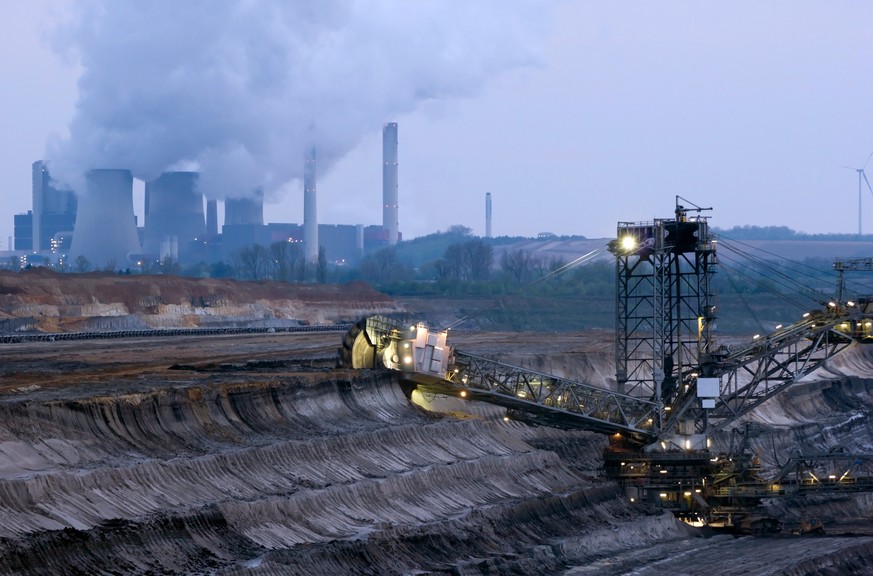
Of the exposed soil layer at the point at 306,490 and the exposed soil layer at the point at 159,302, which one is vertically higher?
the exposed soil layer at the point at 159,302

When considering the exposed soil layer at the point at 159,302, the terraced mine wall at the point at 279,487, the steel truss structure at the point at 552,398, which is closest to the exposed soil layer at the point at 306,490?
the terraced mine wall at the point at 279,487

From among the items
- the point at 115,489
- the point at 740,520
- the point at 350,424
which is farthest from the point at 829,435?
the point at 115,489

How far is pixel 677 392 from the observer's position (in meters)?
57.4

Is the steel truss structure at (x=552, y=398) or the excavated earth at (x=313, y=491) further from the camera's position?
the steel truss structure at (x=552, y=398)

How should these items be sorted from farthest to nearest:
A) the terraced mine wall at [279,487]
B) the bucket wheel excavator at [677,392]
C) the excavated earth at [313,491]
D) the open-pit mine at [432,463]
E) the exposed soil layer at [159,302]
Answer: the exposed soil layer at [159,302]
the bucket wheel excavator at [677,392]
the open-pit mine at [432,463]
the excavated earth at [313,491]
the terraced mine wall at [279,487]

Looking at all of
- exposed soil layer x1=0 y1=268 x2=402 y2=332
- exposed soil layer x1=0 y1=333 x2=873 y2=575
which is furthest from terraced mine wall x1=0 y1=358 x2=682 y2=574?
exposed soil layer x1=0 y1=268 x2=402 y2=332

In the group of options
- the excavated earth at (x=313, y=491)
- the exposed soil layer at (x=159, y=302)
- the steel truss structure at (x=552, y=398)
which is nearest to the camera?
the excavated earth at (x=313, y=491)

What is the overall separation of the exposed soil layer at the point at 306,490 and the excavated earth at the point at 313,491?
2.9 inches

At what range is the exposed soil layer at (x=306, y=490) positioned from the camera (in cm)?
3641

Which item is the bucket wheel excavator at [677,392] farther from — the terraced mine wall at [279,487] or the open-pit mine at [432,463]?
the terraced mine wall at [279,487]

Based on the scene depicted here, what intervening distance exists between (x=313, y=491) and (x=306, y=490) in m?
0.22

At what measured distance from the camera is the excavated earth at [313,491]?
36.5m

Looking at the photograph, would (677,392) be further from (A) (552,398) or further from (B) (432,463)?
(B) (432,463)

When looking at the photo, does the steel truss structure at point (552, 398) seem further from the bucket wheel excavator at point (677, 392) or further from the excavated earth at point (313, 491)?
the excavated earth at point (313, 491)
